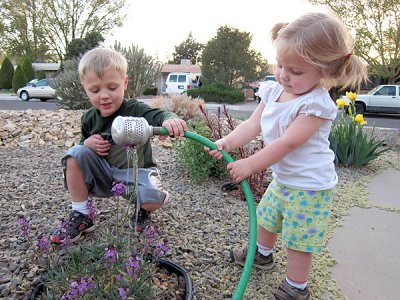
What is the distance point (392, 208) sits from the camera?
131 inches

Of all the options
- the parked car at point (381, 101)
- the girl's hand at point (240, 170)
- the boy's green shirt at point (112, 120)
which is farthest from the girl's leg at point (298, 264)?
the parked car at point (381, 101)

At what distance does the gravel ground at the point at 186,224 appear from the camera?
6.34 ft

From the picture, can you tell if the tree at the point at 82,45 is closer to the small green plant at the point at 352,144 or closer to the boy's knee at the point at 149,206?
the small green plant at the point at 352,144

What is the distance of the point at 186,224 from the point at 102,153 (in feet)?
2.45

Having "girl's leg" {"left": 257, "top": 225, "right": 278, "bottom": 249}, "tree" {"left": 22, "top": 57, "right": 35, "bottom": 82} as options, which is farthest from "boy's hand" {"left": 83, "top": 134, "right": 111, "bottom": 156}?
"tree" {"left": 22, "top": 57, "right": 35, "bottom": 82}

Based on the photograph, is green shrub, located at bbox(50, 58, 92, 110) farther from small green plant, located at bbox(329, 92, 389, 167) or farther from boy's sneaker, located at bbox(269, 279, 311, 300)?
boy's sneaker, located at bbox(269, 279, 311, 300)

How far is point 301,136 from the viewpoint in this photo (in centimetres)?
169

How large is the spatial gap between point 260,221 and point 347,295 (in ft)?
1.91

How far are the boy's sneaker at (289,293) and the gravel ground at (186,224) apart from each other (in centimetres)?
9

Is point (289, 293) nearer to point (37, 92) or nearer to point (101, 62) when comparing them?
point (101, 62)

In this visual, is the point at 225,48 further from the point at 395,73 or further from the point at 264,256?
the point at 264,256

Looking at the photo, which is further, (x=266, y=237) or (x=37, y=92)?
(x=37, y=92)

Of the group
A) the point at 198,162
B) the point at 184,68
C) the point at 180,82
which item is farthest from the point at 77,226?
the point at 184,68

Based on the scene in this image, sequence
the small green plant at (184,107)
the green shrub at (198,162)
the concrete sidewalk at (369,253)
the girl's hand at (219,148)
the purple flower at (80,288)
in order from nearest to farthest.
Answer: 1. the purple flower at (80,288)
2. the girl's hand at (219,148)
3. the concrete sidewalk at (369,253)
4. the green shrub at (198,162)
5. the small green plant at (184,107)
